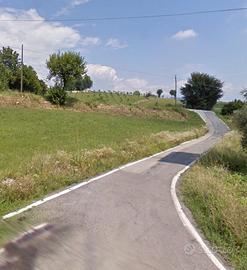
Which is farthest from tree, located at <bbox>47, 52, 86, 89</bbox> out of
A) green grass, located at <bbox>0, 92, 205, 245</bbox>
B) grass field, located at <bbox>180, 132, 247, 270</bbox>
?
grass field, located at <bbox>180, 132, 247, 270</bbox>

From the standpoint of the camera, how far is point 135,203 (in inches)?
375

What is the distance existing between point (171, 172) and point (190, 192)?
14.3 feet

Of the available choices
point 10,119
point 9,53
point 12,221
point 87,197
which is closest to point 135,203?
point 87,197

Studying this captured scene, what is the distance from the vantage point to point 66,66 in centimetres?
5050

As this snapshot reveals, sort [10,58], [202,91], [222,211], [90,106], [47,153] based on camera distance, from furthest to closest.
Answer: [202,91], [10,58], [90,106], [47,153], [222,211]

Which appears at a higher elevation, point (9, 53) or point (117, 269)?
point (9, 53)

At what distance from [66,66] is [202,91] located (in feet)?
172

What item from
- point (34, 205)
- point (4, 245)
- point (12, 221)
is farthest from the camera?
point (34, 205)

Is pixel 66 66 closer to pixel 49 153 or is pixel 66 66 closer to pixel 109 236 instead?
pixel 49 153

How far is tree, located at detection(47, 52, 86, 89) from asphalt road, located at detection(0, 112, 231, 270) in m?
41.1

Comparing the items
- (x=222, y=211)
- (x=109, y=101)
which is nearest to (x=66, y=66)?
(x=109, y=101)

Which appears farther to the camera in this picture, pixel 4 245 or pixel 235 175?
pixel 235 175

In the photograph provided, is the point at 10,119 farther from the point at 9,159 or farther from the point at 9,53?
the point at 9,53

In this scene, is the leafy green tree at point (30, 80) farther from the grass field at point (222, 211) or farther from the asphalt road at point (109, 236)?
the asphalt road at point (109, 236)
